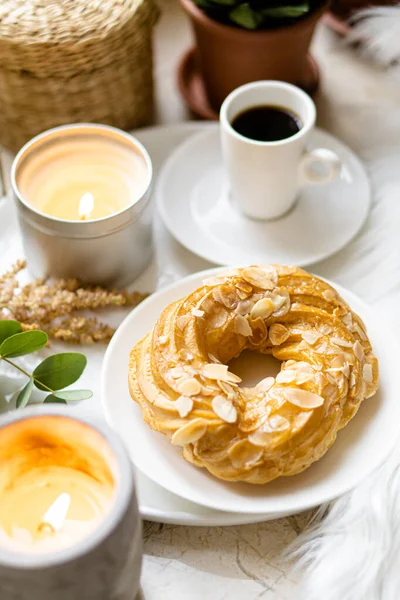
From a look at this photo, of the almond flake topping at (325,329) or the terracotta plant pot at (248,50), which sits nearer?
the almond flake topping at (325,329)

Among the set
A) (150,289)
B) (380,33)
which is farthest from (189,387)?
(380,33)

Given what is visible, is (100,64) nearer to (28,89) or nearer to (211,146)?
(28,89)

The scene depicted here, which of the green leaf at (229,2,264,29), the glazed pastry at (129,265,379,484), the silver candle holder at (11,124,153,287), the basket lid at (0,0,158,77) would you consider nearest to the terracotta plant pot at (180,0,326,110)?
the green leaf at (229,2,264,29)

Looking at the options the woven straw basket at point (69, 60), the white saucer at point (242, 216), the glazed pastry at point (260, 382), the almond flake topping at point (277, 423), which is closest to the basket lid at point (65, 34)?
the woven straw basket at point (69, 60)

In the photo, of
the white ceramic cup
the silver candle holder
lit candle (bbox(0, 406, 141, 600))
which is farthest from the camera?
the white ceramic cup

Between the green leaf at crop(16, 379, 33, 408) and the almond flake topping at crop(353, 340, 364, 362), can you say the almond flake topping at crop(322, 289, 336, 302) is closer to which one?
the almond flake topping at crop(353, 340, 364, 362)

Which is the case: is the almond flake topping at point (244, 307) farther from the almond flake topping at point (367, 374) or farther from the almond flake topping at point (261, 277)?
the almond flake topping at point (367, 374)

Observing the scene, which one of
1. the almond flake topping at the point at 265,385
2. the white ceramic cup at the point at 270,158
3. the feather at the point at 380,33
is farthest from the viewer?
the feather at the point at 380,33

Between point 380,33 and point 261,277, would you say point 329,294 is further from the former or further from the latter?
point 380,33
